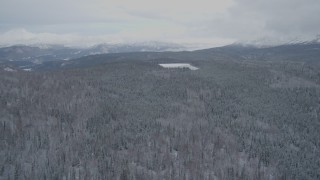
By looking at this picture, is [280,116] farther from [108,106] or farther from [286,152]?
[108,106]

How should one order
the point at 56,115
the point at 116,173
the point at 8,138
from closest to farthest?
the point at 116,173
the point at 8,138
the point at 56,115

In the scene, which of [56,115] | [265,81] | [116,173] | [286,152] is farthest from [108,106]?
[265,81]

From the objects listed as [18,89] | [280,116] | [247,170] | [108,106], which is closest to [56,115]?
[108,106]

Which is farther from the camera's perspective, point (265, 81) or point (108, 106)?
point (265, 81)

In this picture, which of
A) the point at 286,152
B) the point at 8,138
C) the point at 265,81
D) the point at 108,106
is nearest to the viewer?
the point at 8,138

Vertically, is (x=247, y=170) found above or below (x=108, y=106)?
below

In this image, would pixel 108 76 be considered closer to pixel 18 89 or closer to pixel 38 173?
pixel 18 89
